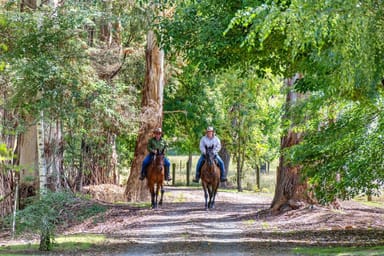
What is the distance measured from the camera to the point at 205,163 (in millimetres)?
22594

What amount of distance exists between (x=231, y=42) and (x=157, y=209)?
37.0 feet

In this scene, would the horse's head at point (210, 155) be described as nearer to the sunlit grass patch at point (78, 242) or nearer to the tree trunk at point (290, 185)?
the tree trunk at point (290, 185)

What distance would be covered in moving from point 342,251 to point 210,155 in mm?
10133

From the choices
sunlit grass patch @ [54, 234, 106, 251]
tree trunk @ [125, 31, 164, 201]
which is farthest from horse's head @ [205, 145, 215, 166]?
sunlit grass patch @ [54, 234, 106, 251]

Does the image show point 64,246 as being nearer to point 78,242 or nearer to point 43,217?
point 78,242

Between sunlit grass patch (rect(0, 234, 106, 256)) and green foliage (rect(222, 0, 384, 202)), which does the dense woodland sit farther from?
sunlit grass patch (rect(0, 234, 106, 256))

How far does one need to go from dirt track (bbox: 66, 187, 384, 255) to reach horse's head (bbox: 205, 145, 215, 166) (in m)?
1.64

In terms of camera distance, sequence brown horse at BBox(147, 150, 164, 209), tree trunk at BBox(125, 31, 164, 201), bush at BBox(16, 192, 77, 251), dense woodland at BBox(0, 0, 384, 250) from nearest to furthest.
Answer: dense woodland at BBox(0, 0, 384, 250), bush at BBox(16, 192, 77, 251), brown horse at BBox(147, 150, 164, 209), tree trunk at BBox(125, 31, 164, 201)

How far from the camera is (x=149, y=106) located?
2806 centimetres

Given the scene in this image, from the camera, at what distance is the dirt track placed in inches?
548

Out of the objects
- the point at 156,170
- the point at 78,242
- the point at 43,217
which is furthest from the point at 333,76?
the point at 156,170

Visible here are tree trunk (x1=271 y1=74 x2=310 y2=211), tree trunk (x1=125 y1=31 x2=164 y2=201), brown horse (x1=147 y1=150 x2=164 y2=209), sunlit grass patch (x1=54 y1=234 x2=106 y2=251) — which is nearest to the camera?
sunlit grass patch (x1=54 y1=234 x2=106 y2=251)

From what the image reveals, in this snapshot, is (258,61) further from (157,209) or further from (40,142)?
(157,209)

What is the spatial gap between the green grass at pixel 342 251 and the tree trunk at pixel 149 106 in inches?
570
